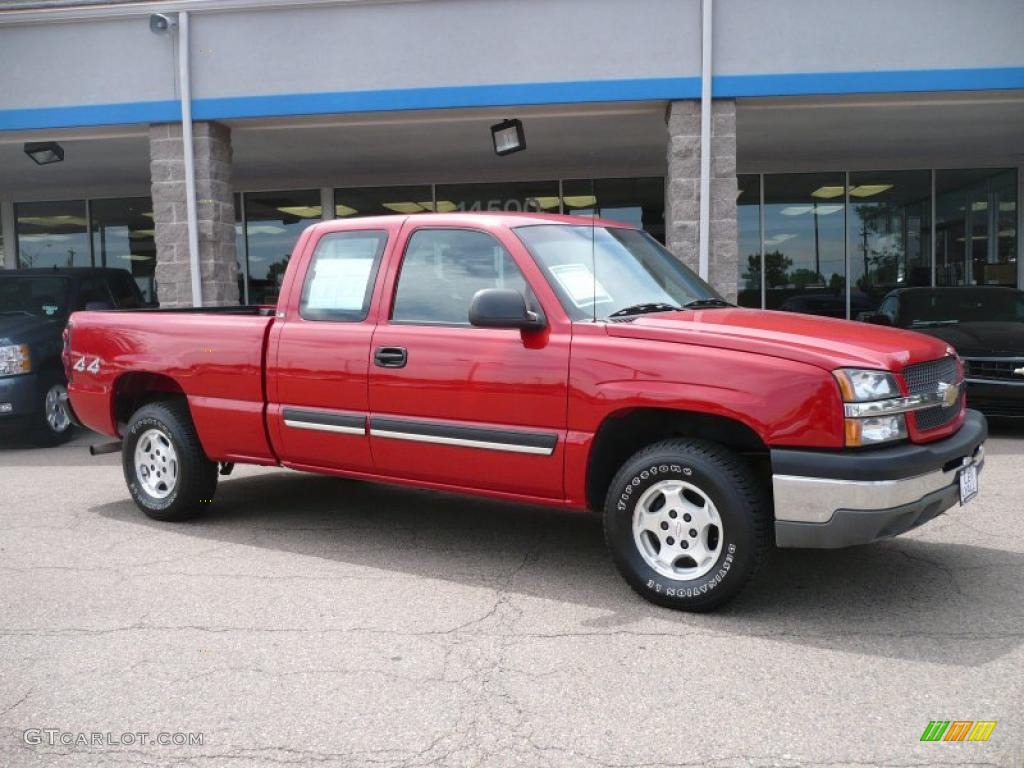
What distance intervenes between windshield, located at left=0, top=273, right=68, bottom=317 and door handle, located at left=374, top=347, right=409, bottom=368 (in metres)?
7.00

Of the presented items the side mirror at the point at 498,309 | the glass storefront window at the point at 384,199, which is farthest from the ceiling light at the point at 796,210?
the side mirror at the point at 498,309

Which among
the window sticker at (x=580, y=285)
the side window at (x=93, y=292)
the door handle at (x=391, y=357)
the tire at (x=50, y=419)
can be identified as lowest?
the tire at (x=50, y=419)

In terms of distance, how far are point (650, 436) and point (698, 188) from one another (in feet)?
19.1

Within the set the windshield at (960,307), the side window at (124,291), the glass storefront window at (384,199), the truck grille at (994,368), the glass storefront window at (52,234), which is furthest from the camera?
the glass storefront window at (52,234)

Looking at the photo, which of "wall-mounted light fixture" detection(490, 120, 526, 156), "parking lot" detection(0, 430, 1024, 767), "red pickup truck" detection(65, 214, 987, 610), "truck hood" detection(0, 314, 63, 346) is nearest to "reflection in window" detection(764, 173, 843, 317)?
"wall-mounted light fixture" detection(490, 120, 526, 156)

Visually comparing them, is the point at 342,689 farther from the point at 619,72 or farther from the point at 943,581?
the point at 619,72

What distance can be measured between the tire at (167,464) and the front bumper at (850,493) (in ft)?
12.0

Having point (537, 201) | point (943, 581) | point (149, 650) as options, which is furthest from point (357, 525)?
point (537, 201)

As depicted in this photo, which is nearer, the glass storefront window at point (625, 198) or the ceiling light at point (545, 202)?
the glass storefront window at point (625, 198)

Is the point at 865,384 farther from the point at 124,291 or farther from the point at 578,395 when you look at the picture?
the point at 124,291

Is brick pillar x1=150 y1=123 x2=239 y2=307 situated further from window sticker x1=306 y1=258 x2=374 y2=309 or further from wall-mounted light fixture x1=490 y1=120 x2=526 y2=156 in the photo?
window sticker x1=306 y1=258 x2=374 y2=309

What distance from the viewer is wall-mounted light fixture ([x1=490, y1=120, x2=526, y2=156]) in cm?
1077

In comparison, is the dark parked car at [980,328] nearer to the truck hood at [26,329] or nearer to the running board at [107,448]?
the running board at [107,448]

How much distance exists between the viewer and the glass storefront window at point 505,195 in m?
16.5
